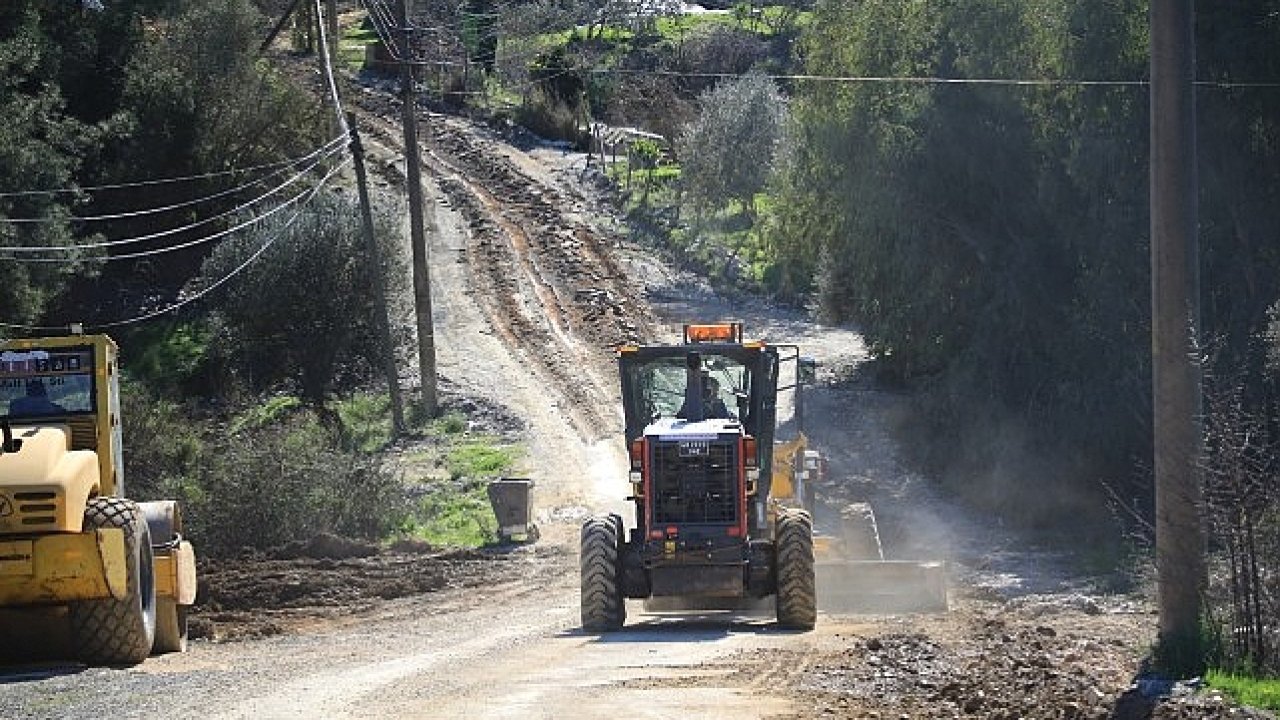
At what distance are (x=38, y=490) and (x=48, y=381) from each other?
2.29 metres

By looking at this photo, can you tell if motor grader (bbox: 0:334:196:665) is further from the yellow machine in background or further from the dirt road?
the yellow machine in background

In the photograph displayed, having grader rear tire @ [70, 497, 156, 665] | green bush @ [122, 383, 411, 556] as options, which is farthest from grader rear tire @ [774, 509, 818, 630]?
green bush @ [122, 383, 411, 556]

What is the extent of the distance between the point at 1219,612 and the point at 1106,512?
50.3 ft

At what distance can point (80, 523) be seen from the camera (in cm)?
1784

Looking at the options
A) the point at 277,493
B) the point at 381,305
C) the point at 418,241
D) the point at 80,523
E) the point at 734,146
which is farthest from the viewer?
the point at 734,146

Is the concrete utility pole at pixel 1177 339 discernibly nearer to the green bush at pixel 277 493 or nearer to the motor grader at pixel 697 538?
the motor grader at pixel 697 538

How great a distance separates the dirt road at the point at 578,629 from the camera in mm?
14672

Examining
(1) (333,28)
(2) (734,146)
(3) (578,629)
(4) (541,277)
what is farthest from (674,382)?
(1) (333,28)

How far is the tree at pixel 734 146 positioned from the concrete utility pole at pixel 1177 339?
Answer: 39278 millimetres

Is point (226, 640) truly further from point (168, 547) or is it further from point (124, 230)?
point (124, 230)

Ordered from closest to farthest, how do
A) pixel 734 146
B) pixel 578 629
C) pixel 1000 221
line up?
pixel 578 629 → pixel 1000 221 → pixel 734 146

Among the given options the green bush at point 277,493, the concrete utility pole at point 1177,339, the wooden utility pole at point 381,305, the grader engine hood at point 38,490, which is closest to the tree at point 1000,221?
the wooden utility pole at point 381,305

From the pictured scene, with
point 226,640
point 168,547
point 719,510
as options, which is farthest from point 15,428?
point 719,510

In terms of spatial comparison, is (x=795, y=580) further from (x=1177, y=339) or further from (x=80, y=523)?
(x=80, y=523)
